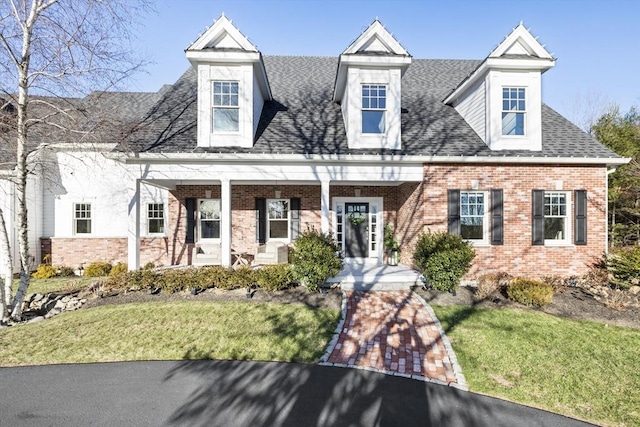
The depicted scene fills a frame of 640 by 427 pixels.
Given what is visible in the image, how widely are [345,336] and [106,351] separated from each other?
15.2 ft

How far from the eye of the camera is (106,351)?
568 centimetres

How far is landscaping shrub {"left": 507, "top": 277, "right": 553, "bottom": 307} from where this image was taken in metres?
7.49

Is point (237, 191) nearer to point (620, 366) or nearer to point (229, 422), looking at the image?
point (229, 422)

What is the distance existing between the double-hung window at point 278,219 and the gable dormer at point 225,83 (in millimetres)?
3309

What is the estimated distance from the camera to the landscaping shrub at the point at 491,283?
8008mm

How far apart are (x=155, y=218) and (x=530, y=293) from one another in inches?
547

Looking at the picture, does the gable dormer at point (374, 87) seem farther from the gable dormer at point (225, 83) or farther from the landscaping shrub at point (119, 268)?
the landscaping shrub at point (119, 268)

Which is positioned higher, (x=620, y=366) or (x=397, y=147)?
(x=397, y=147)

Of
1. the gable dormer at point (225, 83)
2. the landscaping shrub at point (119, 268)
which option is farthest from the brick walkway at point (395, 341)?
the landscaping shrub at point (119, 268)

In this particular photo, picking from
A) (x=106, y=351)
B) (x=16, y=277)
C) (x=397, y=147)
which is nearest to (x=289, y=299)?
(x=106, y=351)

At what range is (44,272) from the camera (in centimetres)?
1182

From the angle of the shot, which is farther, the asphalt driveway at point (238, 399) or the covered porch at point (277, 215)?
the covered porch at point (277, 215)

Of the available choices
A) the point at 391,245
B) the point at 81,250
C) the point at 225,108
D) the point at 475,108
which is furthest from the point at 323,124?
the point at 81,250

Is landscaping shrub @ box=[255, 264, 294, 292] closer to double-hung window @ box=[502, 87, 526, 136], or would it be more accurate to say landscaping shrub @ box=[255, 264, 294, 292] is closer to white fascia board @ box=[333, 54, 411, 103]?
white fascia board @ box=[333, 54, 411, 103]
